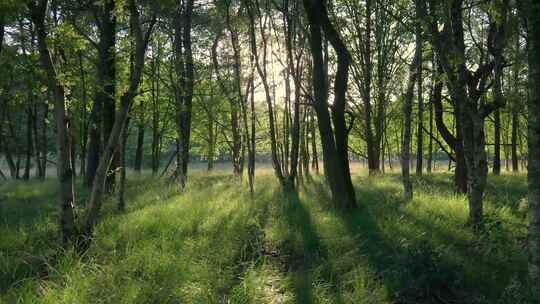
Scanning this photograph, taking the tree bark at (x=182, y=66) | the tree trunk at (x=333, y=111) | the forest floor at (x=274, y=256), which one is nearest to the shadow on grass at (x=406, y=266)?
the forest floor at (x=274, y=256)

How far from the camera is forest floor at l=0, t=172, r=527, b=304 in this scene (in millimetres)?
4730

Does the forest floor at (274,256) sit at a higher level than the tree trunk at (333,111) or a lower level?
lower

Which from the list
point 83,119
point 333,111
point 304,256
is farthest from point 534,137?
point 83,119

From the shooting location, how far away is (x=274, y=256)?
21.4ft

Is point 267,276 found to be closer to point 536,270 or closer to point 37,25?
point 536,270

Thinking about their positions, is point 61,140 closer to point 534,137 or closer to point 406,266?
point 406,266

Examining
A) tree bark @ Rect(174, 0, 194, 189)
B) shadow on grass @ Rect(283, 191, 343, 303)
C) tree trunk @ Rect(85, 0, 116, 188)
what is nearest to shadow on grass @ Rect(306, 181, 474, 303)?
shadow on grass @ Rect(283, 191, 343, 303)

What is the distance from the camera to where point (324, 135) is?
9.38 m

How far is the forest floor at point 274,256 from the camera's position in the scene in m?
4.73

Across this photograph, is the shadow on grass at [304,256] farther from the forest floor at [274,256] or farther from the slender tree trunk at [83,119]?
the slender tree trunk at [83,119]

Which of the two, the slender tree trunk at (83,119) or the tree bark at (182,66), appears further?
the tree bark at (182,66)

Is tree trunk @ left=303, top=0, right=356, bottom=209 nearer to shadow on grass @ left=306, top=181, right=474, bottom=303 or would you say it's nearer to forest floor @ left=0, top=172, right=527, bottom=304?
forest floor @ left=0, top=172, right=527, bottom=304

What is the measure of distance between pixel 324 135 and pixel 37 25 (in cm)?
600

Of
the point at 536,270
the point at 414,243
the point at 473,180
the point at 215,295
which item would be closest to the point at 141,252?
the point at 215,295
